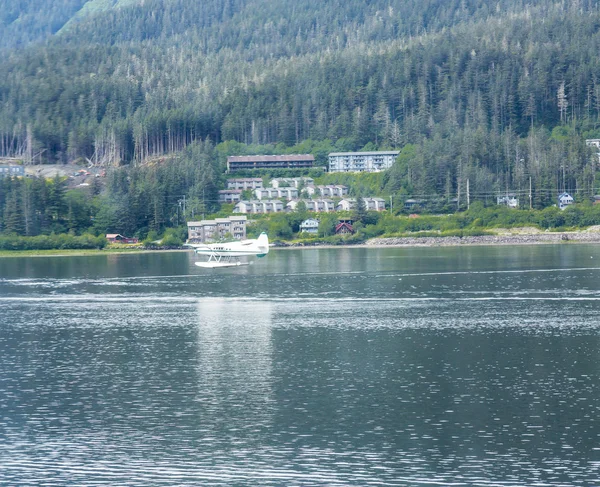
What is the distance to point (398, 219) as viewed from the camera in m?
120

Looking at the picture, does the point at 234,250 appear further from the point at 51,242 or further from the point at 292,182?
the point at 292,182

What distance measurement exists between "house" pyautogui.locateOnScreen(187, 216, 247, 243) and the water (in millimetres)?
52446

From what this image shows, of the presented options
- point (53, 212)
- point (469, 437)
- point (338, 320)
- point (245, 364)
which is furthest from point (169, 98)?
point (469, 437)

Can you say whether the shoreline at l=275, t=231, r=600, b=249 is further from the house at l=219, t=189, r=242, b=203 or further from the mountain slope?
the house at l=219, t=189, r=242, b=203

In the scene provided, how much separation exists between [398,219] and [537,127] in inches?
1720

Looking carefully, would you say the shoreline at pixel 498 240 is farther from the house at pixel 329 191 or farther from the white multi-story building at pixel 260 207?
the house at pixel 329 191

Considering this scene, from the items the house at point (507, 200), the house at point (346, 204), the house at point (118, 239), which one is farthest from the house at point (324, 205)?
the house at point (118, 239)

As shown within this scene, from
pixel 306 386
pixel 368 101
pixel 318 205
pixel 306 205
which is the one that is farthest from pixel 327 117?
pixel 306 386

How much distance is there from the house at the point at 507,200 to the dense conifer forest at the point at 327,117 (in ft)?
4.37

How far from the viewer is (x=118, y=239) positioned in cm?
12012

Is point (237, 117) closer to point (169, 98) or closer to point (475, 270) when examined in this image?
point (169, 98)

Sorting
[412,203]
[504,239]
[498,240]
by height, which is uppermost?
[412,203]

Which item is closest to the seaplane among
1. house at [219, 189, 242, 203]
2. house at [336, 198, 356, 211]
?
house at [336, 198, 356, 211]

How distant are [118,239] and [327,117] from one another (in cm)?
5483
